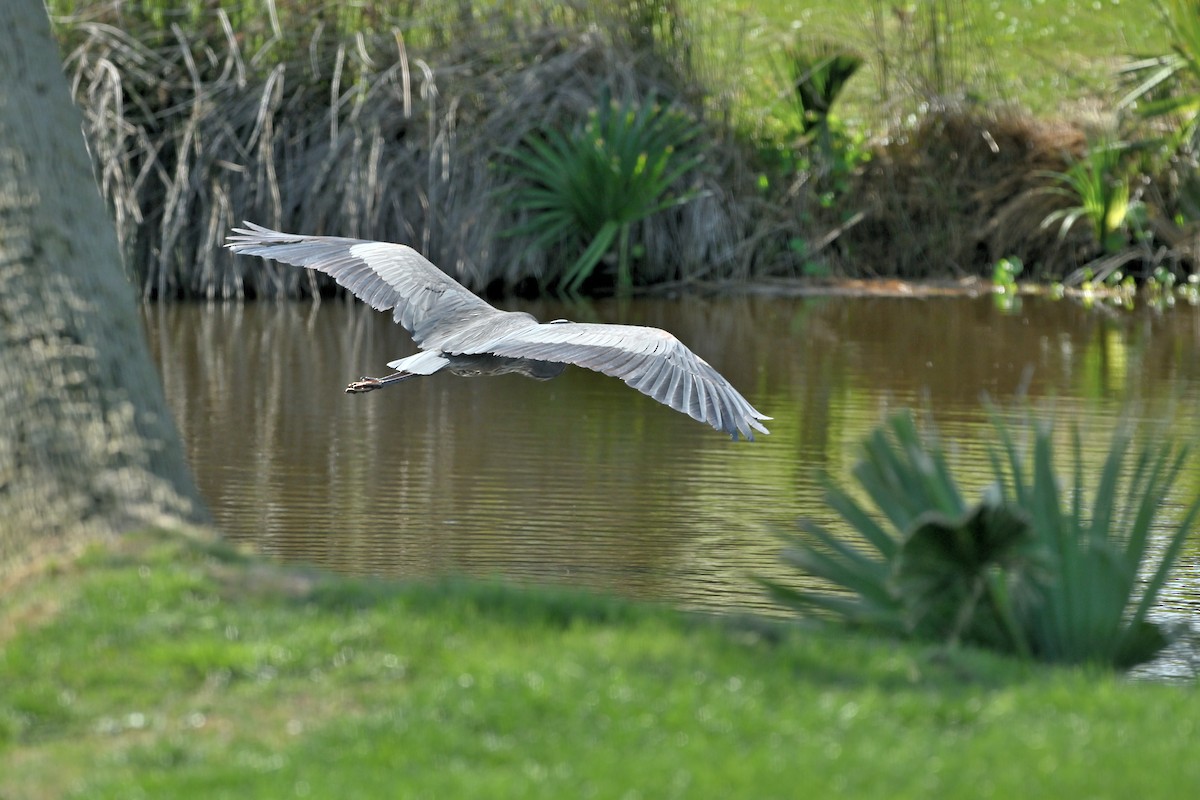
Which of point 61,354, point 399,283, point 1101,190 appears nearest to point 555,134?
point 1101,190

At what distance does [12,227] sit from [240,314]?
1217 centimetres

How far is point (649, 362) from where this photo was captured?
723 centimetres

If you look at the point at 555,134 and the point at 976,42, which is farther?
the point at 976,42

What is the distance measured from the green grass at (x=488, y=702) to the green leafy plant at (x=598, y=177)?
1361 centimetres

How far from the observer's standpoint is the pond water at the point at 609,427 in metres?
8.14

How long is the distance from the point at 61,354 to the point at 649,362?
106 inches

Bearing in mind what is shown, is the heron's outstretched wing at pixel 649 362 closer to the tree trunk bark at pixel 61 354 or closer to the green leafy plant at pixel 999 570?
the green leafy plant at pixel 999 570

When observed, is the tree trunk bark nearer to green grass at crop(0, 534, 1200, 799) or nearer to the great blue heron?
green grass at crop(0, 534, 1200, 799)

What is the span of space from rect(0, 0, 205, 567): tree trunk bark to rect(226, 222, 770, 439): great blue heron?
6.97 ft

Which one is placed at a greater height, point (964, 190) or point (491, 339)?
point (964, 190)

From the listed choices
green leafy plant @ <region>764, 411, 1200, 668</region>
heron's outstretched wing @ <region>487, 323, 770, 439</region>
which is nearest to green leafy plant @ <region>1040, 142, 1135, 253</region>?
heron's outstretched wing @ <region>487, 323, 770, 439</region>

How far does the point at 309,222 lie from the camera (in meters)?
18.0

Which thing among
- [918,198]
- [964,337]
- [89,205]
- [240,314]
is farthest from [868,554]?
[918,198]

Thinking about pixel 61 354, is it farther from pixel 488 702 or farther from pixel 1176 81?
pixel 1176 81
